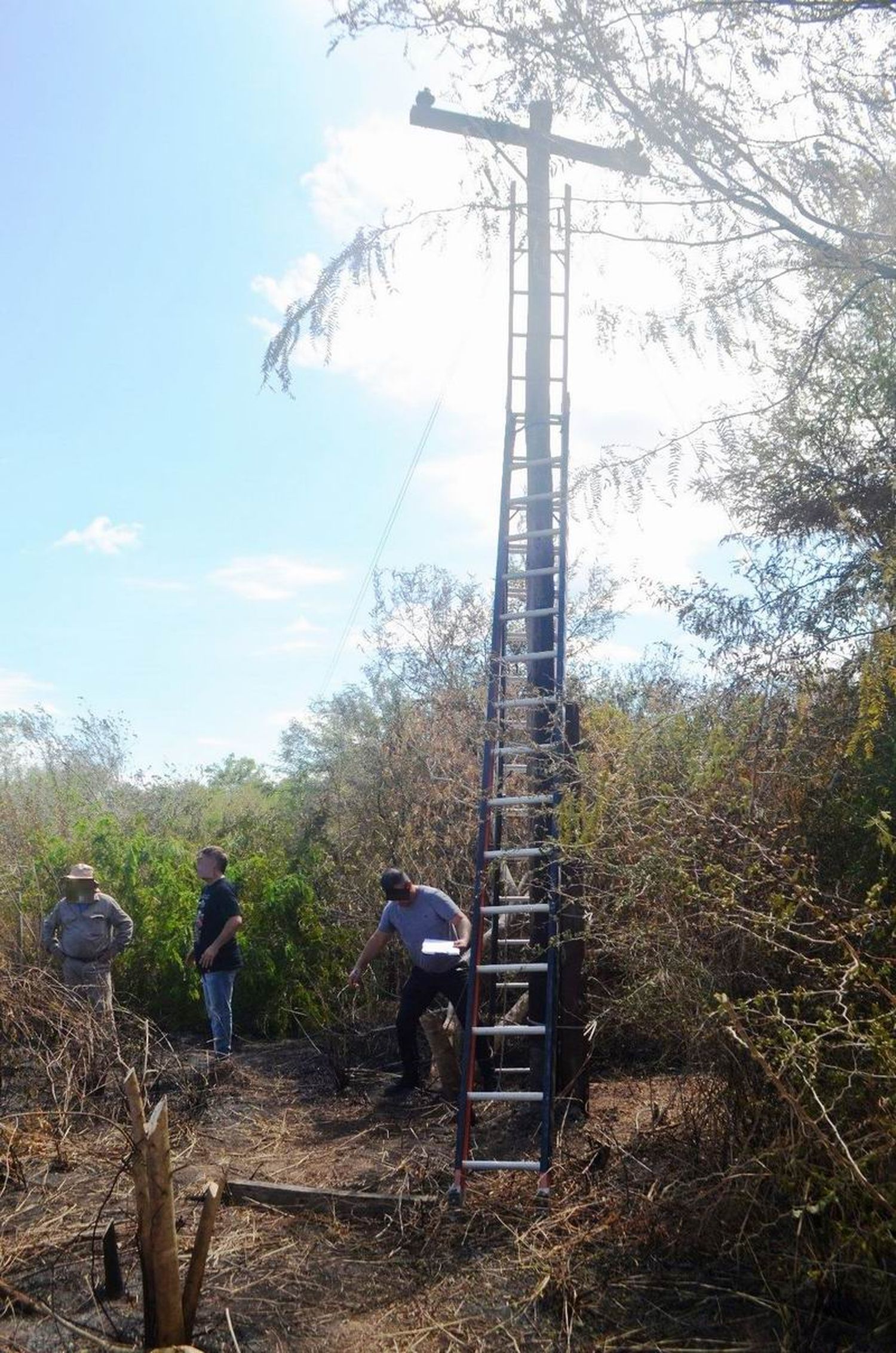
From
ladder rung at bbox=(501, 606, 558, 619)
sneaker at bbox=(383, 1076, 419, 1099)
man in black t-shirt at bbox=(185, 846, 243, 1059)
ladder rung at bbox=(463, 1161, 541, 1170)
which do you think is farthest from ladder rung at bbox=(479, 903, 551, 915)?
man in black t-shirt at bbox=(185, 846, 243, 1059)

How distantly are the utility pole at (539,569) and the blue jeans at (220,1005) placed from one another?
264cm

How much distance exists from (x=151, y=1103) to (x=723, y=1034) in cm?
499

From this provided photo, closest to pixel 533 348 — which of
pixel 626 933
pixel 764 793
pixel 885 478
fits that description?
pixel 885 478

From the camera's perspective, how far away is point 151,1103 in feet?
28.4

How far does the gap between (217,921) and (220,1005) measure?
0.76 meters

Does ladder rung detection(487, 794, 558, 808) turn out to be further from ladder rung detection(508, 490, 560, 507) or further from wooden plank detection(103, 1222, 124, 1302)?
wooden plank detection(103, 1222, 124, 1302)

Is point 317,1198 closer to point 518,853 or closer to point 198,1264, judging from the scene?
point 198,1264

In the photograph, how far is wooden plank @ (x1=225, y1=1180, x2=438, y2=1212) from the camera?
6.36m

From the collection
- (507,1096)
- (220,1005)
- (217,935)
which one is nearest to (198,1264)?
(507,1096)

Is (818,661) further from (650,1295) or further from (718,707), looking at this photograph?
(650,1295)

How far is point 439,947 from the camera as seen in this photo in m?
8.28

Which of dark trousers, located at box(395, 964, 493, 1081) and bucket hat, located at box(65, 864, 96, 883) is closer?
dark trousers, located at box(395, 964, 493, 1081)

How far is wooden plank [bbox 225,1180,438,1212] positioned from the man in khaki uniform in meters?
3.15

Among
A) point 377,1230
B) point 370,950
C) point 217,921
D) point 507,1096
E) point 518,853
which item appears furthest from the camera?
point 217,921
